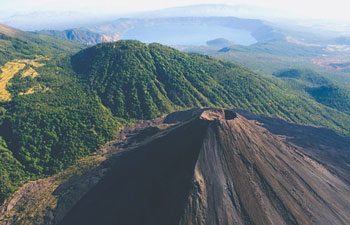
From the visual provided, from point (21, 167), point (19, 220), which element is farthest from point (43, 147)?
point (19, 220)

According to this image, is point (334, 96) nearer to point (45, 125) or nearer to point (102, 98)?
point (102, 98)

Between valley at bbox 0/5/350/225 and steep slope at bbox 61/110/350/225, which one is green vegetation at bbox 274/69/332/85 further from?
steep slope at bbox 61/110/350/225

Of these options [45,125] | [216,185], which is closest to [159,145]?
[216,185]

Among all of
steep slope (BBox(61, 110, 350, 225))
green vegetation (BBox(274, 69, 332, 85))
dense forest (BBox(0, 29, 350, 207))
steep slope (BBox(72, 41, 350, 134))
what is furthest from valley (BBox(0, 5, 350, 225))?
green vegetation (BBox(274, 69, 332, 85))

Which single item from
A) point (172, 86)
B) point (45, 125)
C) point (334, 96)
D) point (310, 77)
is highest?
point (45, 125)

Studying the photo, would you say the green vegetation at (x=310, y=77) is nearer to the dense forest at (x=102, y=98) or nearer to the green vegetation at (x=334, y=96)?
the dense forest at (x=102, y=98)

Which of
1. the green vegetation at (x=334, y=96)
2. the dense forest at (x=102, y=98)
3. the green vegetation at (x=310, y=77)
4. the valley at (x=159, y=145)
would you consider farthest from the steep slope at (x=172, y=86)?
the green vegetation at (x=310, y=77)
